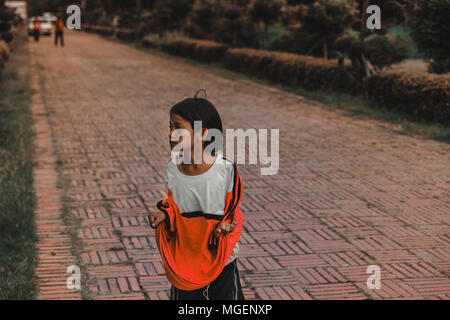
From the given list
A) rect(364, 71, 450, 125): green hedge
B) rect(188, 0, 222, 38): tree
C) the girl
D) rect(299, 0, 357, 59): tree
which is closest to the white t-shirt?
the girl

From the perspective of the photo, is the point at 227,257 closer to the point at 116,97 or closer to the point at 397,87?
the point at 397,87

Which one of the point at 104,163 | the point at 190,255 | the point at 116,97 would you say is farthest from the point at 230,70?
the point at 190,255

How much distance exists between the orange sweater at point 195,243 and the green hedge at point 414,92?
829cm

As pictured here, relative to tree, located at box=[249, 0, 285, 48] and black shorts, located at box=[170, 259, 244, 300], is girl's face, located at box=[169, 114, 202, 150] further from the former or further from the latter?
tree, located at box=[249, 0, 285, 48]

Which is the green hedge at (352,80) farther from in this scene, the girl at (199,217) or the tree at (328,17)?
the girl at (199,217)

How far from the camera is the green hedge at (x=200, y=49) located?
76.5 ft

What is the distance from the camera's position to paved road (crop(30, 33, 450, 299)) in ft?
13.2

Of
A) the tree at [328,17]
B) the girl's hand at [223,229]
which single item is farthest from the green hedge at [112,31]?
the girl's hand at [223,229]

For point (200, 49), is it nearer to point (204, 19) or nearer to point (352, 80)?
point (204, 19)

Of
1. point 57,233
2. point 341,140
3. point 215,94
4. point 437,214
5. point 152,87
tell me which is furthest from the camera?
point 152,87

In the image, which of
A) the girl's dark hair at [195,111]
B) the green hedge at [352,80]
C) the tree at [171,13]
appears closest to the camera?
the girl's dark hair at [195,111]

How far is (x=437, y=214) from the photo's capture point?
5.53 metres

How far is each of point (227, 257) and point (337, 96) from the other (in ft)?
37.9

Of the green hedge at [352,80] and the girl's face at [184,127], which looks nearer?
the girl's face at [184,127]
